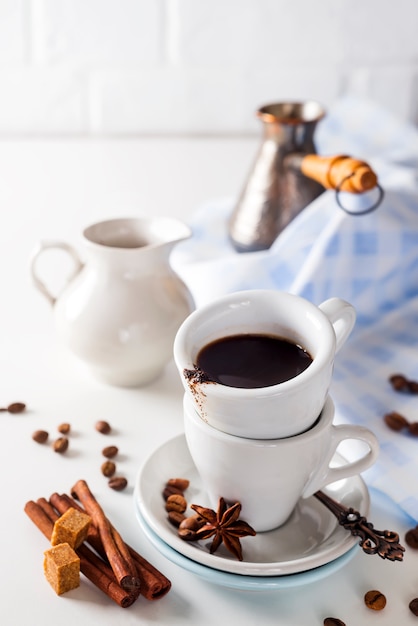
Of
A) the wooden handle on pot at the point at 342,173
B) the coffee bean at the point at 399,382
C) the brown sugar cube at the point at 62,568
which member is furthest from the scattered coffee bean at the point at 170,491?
the wooden handle on pot at the point at 342,173

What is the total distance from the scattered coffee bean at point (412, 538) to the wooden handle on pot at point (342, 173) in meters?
0.48

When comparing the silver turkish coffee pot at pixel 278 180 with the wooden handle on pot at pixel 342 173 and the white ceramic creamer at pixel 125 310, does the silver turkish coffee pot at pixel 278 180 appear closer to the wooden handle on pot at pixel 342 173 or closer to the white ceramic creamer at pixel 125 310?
the wooden handle on pot at pixel 342 173

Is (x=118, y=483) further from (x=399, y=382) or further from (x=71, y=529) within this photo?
(x=399, y=382)

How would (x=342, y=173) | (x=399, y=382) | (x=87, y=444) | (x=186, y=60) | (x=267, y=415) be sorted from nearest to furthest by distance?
(x=267, y=415) → (x=87, y=444) → (x=399, y=382) → (x=342, y=173) → (x=186, y=60)

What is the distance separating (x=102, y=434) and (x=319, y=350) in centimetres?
31

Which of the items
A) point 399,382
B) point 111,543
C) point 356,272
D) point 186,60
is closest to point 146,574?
point 111,543

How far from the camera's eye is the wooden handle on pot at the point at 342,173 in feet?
3.53

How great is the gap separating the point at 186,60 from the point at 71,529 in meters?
1.57

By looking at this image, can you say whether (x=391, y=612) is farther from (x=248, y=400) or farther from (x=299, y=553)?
(x=248, y=400)

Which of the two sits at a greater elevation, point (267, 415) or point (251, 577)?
point (267, 415)

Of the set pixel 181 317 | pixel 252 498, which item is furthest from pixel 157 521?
pixel 181 317

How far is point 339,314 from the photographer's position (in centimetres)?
75

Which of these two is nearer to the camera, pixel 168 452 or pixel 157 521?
pixel 157 521

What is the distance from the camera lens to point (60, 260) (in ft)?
4.22
